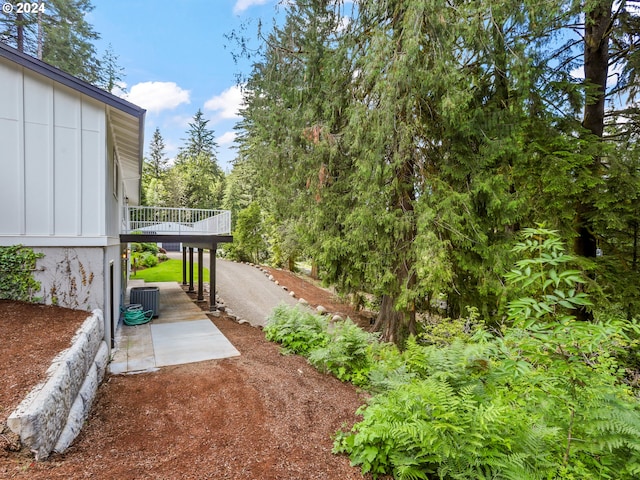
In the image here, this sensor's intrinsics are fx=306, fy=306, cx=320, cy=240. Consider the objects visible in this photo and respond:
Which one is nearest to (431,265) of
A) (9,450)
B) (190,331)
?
(190,331)

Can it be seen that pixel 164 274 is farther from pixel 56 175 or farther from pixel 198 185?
pixel 198 185

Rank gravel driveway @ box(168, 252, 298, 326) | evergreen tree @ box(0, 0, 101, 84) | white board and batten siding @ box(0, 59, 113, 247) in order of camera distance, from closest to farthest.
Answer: white board and batten siding @ box(0, 59, 113, 247) < gravel driveway @ box(168, 252, 298, 326) < evergreen tree @ box(0, 0, 101, 84)

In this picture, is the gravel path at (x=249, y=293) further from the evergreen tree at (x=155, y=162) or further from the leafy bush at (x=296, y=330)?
the evergreen tree at (x=155, y=162)

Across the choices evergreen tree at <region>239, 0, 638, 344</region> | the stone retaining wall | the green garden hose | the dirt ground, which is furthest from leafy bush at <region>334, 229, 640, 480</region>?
the green garden hose

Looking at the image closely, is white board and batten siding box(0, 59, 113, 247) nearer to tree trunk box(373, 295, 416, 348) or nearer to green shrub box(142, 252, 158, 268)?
tree trunk box(373, 295, 416, 348)

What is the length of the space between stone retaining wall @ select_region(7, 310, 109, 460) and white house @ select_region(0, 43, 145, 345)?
103 cm

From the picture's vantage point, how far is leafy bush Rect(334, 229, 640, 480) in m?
2.09

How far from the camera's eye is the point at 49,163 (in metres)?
4.82

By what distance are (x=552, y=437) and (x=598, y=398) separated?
17.6 inches

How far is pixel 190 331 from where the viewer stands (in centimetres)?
691

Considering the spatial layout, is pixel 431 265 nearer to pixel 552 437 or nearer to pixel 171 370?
pixel 552 437

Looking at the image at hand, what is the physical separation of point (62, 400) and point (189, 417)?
1222 mm

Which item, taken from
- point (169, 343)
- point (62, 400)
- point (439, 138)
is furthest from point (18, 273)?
point (439, 138)

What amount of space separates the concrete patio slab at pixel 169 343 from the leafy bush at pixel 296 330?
944mm
